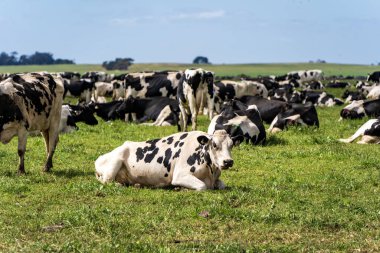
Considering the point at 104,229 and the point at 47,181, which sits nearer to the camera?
the point at 104,229

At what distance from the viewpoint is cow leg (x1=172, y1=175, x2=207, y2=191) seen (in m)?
11.7

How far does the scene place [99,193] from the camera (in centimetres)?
1172

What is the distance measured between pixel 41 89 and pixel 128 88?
22880mm

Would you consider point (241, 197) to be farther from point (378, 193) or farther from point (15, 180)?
point (15, 180)

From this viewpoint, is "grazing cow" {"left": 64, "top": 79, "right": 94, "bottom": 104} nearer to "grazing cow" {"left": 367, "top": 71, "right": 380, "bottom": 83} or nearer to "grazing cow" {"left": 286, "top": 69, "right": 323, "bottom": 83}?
"grazing cow" {"left": 367, "top": 71, "right": 380, "bottom": 83}

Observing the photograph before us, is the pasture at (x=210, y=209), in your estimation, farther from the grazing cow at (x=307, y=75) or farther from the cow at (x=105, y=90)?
the grazing cow at (x=307, y=75)

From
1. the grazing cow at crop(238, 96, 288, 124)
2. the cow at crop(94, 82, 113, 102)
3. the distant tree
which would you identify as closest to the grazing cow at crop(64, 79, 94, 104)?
the cow at crop(94, 82, 113, 102)

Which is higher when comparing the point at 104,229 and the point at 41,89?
the point at 41,89

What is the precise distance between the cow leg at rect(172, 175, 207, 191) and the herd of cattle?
0.04ft

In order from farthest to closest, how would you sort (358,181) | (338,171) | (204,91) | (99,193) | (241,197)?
1. (204,91)
2. (338,171)
3. (358,181)
4. (99,193)
5. (241,197)

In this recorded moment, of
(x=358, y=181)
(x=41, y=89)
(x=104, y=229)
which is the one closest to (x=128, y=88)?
(x=41, y=89)

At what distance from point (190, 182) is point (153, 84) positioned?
25.4 metres

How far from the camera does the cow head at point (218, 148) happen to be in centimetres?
1139

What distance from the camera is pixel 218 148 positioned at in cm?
1159
